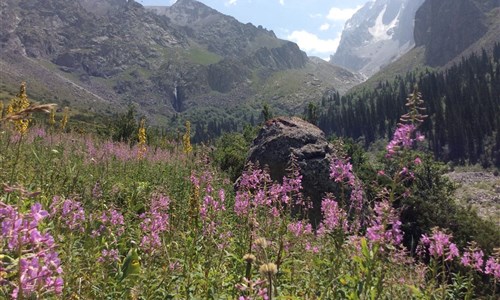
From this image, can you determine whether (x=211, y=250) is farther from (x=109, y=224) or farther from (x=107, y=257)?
(x=109, y=224)

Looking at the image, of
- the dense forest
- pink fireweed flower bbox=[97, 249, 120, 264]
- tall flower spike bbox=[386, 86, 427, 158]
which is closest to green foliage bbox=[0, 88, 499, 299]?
pink fireweed flower bbox=[97, 249, 120, 264]

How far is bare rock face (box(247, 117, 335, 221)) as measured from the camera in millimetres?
14680

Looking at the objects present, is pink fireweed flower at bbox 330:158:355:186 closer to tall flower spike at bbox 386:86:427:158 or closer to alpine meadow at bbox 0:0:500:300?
alpine meadow at bbox 0:0:500:300

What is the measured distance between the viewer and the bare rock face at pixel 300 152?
14680mm

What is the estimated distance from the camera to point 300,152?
15.4m

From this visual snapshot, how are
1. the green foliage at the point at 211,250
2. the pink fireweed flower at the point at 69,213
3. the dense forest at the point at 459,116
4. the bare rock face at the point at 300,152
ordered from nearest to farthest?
the green foliage at the point at 211,250 < the pink fireweed flower at the point at 69,213 < the bare rock face at the point at 300,152 < the dense forest at the point at 459,116

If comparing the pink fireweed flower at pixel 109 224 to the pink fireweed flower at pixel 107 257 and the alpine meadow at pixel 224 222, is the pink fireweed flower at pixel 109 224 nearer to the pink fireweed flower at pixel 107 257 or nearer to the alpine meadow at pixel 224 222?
the alpine meadow at pixel 224 222

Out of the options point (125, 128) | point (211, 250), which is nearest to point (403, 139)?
point (211, 250)

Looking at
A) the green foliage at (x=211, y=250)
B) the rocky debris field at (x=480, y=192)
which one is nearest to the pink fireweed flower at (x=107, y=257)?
the green foliage at (x=211, y=250)

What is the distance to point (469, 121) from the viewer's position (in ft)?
315

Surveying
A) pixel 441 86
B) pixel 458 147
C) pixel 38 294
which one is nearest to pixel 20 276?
pixel 38 294

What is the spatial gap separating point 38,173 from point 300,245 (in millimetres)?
5072

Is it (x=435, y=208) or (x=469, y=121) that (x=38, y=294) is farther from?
(x=469, y=121)

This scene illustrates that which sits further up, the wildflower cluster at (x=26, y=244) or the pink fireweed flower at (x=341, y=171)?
the pink fireweed flower at (x=341, y=171)
